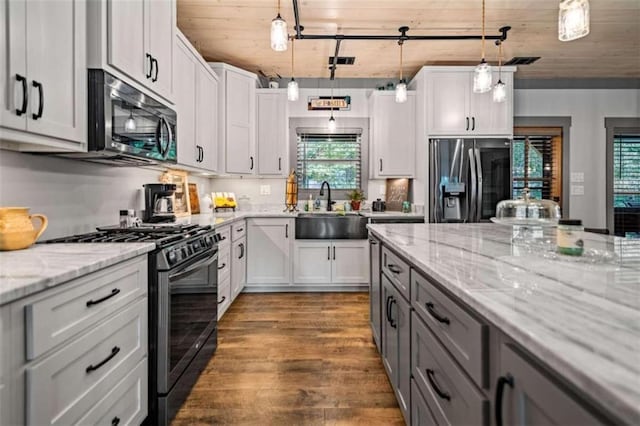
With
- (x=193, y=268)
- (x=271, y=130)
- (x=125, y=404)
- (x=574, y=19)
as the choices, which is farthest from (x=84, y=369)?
(x=271, y=130)

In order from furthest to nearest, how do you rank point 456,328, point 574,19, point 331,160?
point 331,160 → point 574,19 → point 456,328

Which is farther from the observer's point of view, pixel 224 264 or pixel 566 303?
pixel 224 264

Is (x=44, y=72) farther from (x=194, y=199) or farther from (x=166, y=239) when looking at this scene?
(x=194, y=199)

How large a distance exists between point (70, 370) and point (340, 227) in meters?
3.19

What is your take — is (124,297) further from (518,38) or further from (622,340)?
(518,38)

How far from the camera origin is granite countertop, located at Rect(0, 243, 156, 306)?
95 cm

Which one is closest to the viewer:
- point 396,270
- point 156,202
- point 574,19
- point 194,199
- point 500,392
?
point 500,392

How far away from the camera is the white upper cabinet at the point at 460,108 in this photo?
13.5 ft

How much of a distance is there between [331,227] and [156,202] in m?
2.01

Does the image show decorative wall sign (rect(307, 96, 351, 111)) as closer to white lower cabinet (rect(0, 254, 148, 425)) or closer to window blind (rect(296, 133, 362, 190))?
window blind (rect(296, 133, 362, 190))

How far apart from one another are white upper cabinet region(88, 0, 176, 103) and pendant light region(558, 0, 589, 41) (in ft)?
6.87

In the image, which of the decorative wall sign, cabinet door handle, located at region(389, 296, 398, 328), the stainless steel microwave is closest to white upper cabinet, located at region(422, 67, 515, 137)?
the decorative wall sign

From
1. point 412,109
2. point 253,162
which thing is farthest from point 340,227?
point 412,109

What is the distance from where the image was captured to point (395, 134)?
4469 mm
